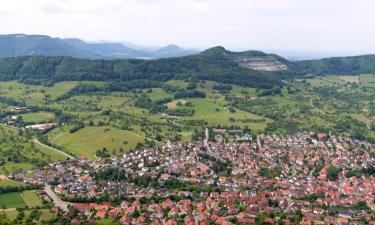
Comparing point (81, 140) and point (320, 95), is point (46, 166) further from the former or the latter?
point (320, 95)

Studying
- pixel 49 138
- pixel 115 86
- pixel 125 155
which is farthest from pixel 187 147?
pixel 115 86

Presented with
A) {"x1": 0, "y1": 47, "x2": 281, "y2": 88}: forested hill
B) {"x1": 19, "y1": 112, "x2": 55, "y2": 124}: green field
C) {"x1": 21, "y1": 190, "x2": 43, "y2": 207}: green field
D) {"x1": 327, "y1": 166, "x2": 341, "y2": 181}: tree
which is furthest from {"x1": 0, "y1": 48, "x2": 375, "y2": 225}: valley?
{"x1": 327, "y1": 166, "x2": 341, "y2": 181}: tree

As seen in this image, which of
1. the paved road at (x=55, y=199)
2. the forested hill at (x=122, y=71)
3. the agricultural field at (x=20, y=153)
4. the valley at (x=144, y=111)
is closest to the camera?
the paved road at (x=55, y=199)

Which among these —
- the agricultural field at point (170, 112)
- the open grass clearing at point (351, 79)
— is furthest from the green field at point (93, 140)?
the open grass clearing at point (351, 79)

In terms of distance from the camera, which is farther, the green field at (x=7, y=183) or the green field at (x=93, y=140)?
the green field at (x=93, y=140)

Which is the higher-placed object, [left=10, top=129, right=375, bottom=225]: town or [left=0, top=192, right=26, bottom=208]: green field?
[left=10, top=129, right=375, bottom=225]: town

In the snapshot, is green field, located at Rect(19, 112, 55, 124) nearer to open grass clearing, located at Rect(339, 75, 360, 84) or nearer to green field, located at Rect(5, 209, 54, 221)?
green field, located at Rect(5, 209, 54, 221)

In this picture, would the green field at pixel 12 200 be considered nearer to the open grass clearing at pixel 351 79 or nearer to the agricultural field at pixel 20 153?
the agricultural field at pixel 20 153
